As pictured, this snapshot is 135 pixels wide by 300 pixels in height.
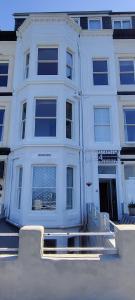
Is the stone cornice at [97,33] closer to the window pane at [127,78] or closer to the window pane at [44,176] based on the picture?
the window pane at [127,78]

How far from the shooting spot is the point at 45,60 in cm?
1270

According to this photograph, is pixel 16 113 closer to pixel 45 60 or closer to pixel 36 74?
pixel 36 74

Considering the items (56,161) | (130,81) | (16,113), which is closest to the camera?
(56,161)

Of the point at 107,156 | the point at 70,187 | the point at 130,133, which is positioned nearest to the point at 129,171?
the point at 107,156

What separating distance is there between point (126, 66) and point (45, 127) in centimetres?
707

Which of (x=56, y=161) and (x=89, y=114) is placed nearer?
(x=56, y=161)


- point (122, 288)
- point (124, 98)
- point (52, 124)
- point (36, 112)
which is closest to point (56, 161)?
point (52, 124)

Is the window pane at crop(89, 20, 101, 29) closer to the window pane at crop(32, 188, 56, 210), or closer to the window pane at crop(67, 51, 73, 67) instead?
the window pane at crop(67, 51, 73, 67)

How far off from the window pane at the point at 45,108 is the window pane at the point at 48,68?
1.76m

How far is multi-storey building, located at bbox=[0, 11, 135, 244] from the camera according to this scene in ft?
35.6

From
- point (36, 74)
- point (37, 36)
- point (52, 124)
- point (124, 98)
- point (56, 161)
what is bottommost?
point (56, 161)

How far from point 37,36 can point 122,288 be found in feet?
42.1

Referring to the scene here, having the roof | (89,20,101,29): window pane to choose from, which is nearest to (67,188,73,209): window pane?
the roof

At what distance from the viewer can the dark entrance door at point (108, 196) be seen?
12.2m
